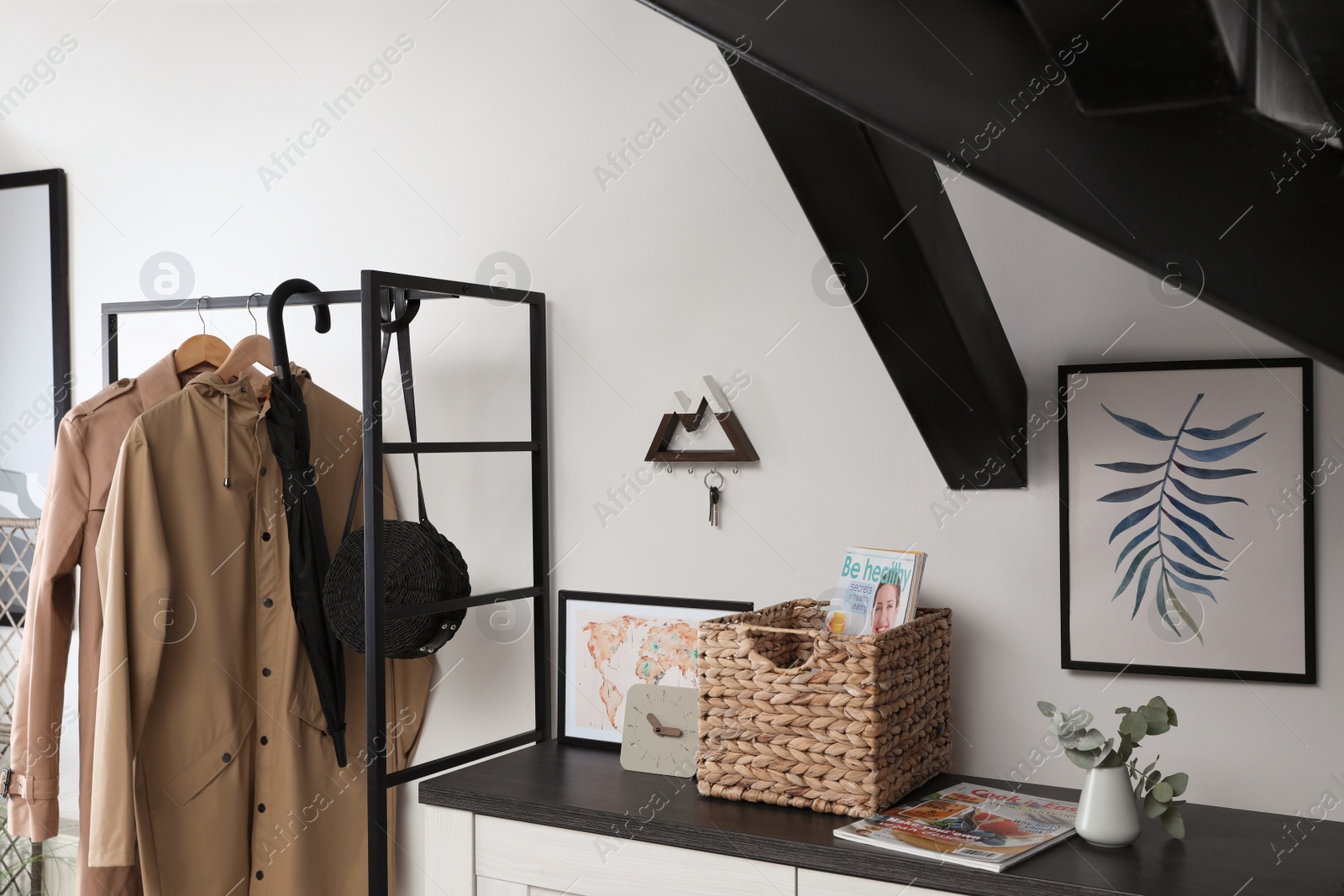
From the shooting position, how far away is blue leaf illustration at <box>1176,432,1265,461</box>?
1635mm

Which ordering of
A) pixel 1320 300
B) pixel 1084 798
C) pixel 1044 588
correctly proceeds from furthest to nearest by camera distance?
1. pixel 1044 588
2. pixel 1084 798
3. pixel 1320 300

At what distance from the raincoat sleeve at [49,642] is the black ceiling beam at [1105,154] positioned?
1757 millimetres

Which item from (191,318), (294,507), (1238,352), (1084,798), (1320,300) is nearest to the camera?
(1320,300)

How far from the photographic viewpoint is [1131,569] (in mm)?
1705

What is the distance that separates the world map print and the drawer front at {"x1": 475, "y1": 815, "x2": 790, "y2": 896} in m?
0.42

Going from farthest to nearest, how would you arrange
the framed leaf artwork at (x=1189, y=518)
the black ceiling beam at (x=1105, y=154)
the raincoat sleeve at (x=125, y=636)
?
the raincoat sleeve at (x=125, y=636) → the framed leaf artwork at (x=1189, y=518) → the black ceiling beam at (x=1105, y=154)

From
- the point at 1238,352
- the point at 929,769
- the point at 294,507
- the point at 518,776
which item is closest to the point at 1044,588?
the point at 929,769

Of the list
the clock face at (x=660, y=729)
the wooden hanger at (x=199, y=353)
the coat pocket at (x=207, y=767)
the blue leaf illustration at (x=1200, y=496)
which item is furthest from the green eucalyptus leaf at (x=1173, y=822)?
the wooden hanger at (x=199, y=353)

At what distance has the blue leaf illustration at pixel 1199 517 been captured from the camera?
5.42 ft

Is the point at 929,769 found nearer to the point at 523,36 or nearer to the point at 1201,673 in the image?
the point at 1201,673

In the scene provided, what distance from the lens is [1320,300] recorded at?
2.76 ft

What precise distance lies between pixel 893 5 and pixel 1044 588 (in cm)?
116

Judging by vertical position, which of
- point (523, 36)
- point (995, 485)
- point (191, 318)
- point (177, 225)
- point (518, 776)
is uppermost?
point (523, 36)

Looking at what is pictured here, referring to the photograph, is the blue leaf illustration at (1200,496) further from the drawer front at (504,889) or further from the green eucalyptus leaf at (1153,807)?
the drawer front at (504,889)
